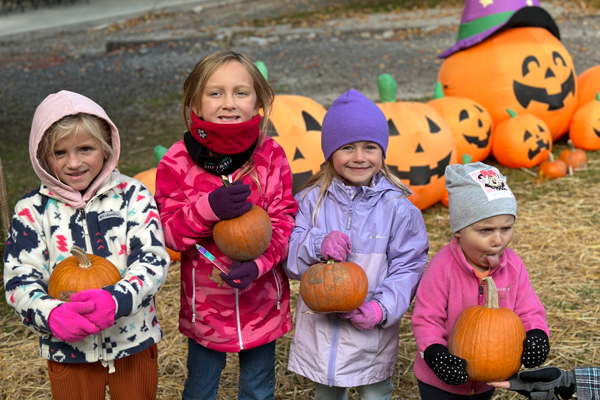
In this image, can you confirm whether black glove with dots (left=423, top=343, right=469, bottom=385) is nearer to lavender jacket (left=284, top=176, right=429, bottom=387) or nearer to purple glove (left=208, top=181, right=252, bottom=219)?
lavender jacket (left=284, top=176, right=429, bottom=387)

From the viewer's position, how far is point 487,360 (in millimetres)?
2699

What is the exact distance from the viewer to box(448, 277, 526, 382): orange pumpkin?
2684 mm

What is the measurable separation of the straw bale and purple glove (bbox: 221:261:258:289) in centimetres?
140

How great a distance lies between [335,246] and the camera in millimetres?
2955

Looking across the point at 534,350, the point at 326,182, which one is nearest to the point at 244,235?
the point at 326,182

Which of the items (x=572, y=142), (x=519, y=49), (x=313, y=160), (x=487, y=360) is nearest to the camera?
(x=487, y=360)

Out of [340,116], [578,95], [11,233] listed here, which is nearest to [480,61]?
[578,95]

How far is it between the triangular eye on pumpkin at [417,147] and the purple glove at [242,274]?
338 cm

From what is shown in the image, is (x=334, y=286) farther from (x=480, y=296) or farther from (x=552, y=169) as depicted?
(x=552, y=169)

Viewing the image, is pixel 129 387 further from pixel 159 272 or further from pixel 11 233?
pixel 11 233

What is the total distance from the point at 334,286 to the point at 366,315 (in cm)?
25

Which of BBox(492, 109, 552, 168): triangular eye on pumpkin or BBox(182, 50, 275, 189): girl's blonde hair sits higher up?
BBox(182, 50, 275, 189): girl's blonde hair

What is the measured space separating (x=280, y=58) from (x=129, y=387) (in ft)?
34.4

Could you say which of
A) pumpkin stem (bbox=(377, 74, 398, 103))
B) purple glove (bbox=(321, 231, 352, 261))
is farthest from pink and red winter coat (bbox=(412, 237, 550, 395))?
pumpkin stem (bbox=(377, 74, 398, 103))
